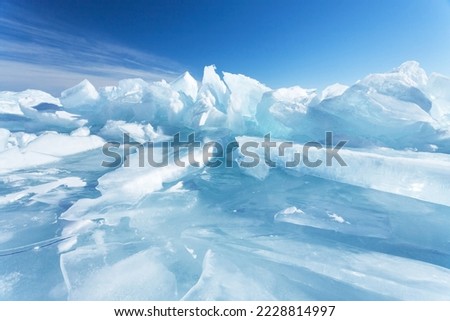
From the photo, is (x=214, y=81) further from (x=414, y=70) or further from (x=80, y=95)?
(x=414, y=70)

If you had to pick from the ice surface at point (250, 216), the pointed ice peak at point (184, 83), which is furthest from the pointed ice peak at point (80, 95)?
the ice surface at point (250, 216)

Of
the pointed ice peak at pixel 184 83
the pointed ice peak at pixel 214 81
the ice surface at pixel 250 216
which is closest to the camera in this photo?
the ice surface at pixel 250 216

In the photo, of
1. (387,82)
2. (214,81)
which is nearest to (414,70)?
(387,82)

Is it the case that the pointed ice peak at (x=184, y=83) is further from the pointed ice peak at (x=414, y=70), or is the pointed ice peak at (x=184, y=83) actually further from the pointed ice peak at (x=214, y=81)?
the pointed ice peak at (x=414, y=70)

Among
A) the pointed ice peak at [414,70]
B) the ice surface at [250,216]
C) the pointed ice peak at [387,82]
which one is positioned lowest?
the ice surface at [250,216]

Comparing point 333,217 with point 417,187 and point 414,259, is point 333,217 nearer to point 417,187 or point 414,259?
point 414,259
